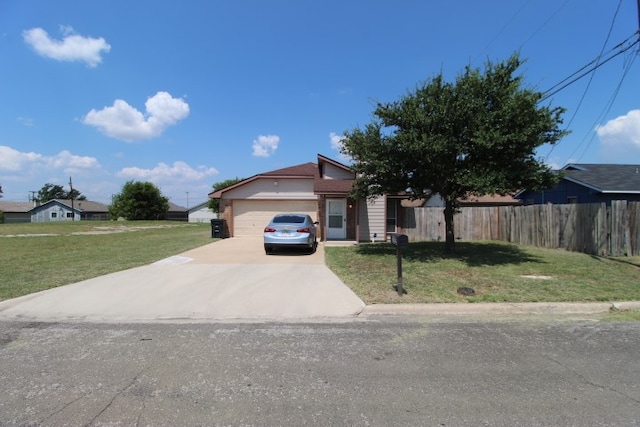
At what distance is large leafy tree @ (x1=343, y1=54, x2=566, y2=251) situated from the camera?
430 inches

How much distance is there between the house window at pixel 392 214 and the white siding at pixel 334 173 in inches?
96.7

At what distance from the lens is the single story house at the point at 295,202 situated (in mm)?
19938

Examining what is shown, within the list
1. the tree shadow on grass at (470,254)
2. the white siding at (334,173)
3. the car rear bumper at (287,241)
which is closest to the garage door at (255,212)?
the white siding at (334,173)

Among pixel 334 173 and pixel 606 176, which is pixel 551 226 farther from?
pixel 334 173

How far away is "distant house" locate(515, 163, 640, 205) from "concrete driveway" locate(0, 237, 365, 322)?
46.5 feet

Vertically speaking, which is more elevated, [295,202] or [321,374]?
[295,202]

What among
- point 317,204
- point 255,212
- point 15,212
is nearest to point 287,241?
point 317,204

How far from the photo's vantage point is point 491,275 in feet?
31.2

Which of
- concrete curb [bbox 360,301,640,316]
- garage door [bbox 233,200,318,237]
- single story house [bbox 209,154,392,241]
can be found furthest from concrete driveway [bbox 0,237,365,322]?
garage door [bbox 233,200,318,237]

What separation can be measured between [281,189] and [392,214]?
6.10 metres

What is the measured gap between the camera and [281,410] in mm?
3432

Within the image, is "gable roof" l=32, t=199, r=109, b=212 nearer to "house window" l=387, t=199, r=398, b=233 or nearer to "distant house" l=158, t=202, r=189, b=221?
"distant house" l=158, t=202, r=189, b=221

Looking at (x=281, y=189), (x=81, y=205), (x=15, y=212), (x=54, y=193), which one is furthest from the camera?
(x=54, y=193)

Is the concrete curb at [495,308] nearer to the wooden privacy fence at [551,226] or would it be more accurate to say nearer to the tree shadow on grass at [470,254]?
the tree shadow on grass at [470,254]
